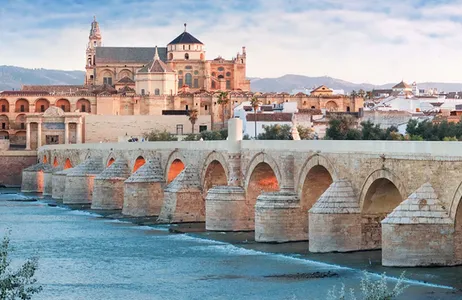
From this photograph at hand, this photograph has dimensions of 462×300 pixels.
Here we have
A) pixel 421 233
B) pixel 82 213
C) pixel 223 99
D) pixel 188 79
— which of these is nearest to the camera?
pixel 421 233

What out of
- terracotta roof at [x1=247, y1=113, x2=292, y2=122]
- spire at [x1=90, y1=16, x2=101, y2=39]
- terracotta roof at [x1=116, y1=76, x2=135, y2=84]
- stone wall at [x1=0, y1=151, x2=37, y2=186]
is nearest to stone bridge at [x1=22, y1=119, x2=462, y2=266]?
terracotta roof at [x1=247, y1=113, x2=292, y2=122]

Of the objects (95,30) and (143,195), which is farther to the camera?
(95,30)

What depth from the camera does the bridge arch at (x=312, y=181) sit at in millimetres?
32812

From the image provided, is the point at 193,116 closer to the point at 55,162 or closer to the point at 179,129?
the point at 179,129

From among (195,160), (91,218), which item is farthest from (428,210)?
(91,218)

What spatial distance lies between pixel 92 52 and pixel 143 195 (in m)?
86.0

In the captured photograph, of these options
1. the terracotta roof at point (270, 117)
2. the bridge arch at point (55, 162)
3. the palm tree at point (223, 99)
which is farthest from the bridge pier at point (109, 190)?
the palm tree at point (223, 99)

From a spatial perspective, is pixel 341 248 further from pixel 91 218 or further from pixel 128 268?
pixel 91 218

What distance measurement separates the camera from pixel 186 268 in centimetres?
2966

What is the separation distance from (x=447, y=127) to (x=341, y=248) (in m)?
30.1

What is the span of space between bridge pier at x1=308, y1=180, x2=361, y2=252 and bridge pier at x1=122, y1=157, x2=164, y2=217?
18.2 metres

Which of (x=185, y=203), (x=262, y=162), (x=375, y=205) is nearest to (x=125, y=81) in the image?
(x=185, y=203)

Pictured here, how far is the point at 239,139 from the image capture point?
A: 129 feet

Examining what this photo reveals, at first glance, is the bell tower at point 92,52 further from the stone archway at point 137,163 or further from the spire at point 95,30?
the stone archway at point 137,163
